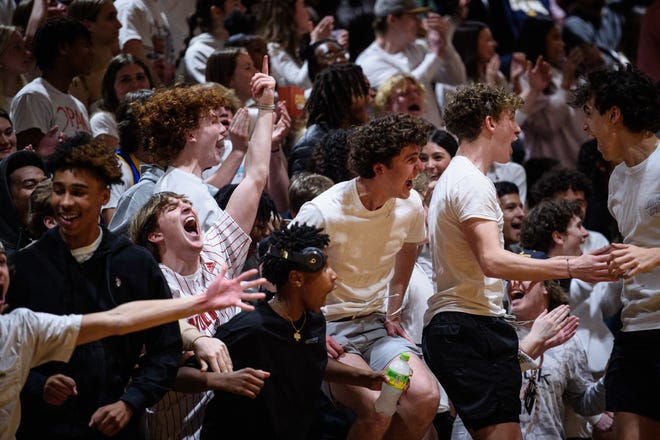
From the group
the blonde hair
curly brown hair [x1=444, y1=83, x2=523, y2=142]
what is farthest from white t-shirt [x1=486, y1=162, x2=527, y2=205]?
curly brown hair [x1=444, y1=83, x2=523, y2=142]

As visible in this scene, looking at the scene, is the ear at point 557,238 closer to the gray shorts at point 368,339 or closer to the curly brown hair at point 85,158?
the gray shorts at point 368,339

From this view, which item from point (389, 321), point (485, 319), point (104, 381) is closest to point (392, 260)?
point (389, 321)

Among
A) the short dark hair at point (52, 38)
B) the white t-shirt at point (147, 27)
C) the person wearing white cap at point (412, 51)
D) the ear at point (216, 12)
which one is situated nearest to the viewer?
the short dark hair at point (52, 38)

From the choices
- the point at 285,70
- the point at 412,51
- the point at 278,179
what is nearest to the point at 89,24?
the point at 285,70

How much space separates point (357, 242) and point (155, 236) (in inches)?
37.6

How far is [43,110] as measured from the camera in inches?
246

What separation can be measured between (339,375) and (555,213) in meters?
2.53

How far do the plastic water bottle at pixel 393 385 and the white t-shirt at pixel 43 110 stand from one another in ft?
9.25

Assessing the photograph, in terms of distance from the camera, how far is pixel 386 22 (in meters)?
8.81

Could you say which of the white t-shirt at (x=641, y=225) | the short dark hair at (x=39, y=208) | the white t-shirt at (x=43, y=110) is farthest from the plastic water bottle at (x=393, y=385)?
the white t-shirt at (x=43, y=110)

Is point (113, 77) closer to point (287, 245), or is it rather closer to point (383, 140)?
point (383, 140)

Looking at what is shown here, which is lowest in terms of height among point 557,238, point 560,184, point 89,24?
point 560,184

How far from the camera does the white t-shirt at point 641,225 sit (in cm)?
471

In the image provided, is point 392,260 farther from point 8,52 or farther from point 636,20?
point 636,20
